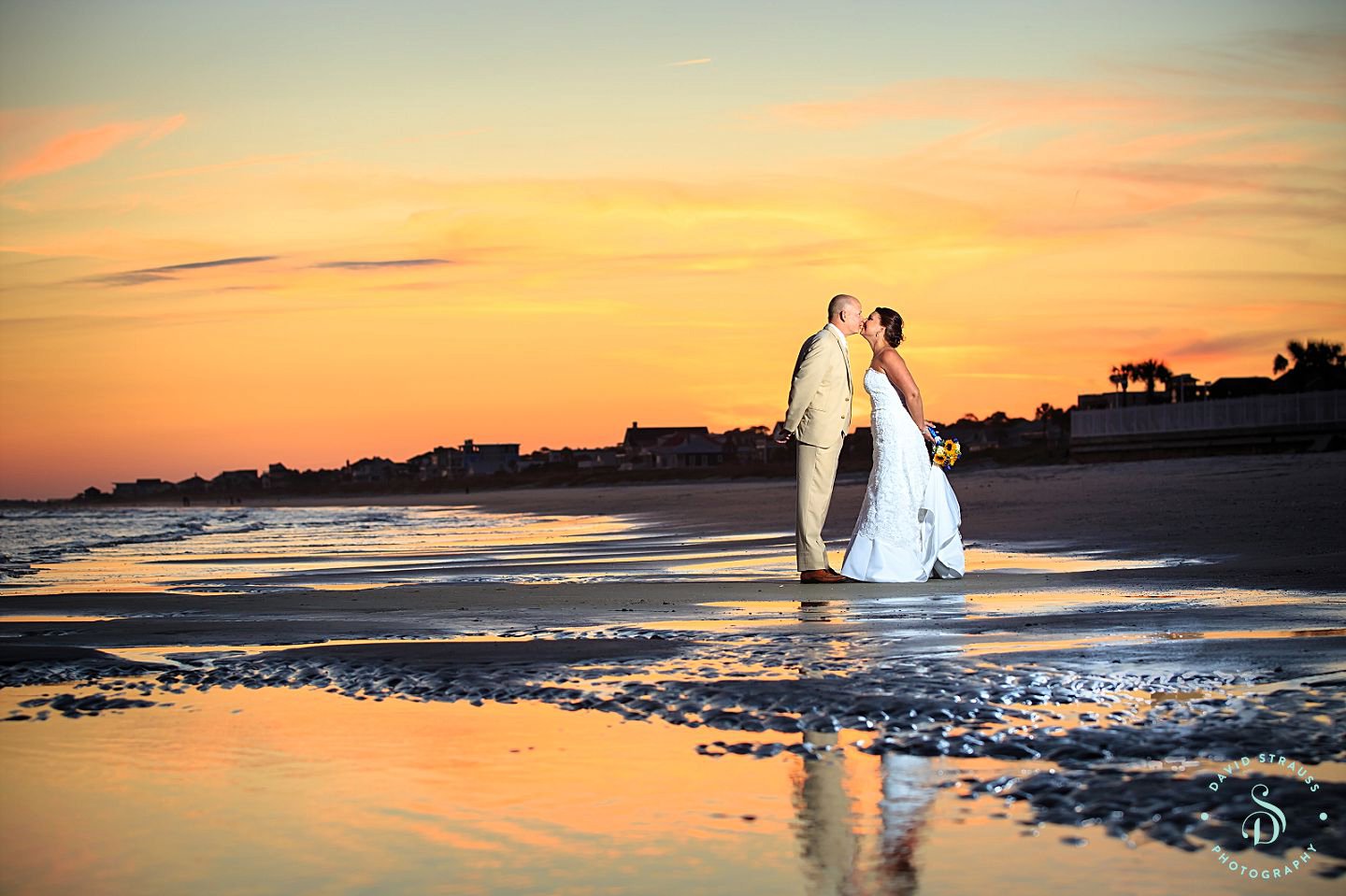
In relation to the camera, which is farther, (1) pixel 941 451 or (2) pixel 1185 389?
(2) pixel 1185 389

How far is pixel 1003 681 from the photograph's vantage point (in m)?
5.50

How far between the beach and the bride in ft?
1.61

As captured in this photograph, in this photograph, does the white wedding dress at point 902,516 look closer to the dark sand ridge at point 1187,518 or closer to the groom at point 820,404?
the groom at point 820,404

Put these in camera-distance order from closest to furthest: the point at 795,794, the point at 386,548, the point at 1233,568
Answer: the point at 795,794
the point at 1233,568
the point at 386,548

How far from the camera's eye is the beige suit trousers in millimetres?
10977

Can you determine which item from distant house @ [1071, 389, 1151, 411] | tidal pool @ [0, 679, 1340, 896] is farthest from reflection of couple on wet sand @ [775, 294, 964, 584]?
distant house @ [1071, 389, 1151, 411]

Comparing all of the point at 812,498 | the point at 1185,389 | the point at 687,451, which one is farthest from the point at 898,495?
the point at 687,451

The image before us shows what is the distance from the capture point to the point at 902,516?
11.0 meters

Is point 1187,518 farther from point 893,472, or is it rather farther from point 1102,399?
point 1102,399

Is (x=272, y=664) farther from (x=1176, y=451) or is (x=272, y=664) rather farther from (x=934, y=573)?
(x=1176, y=451)

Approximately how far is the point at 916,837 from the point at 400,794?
1396mm

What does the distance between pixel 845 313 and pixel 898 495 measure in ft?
4.65

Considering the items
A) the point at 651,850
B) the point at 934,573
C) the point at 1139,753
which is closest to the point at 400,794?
the point at 651,850

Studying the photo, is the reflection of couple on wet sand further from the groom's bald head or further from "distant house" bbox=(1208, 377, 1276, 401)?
"distant house" bbox=(1208, 377, 1276, 401)
